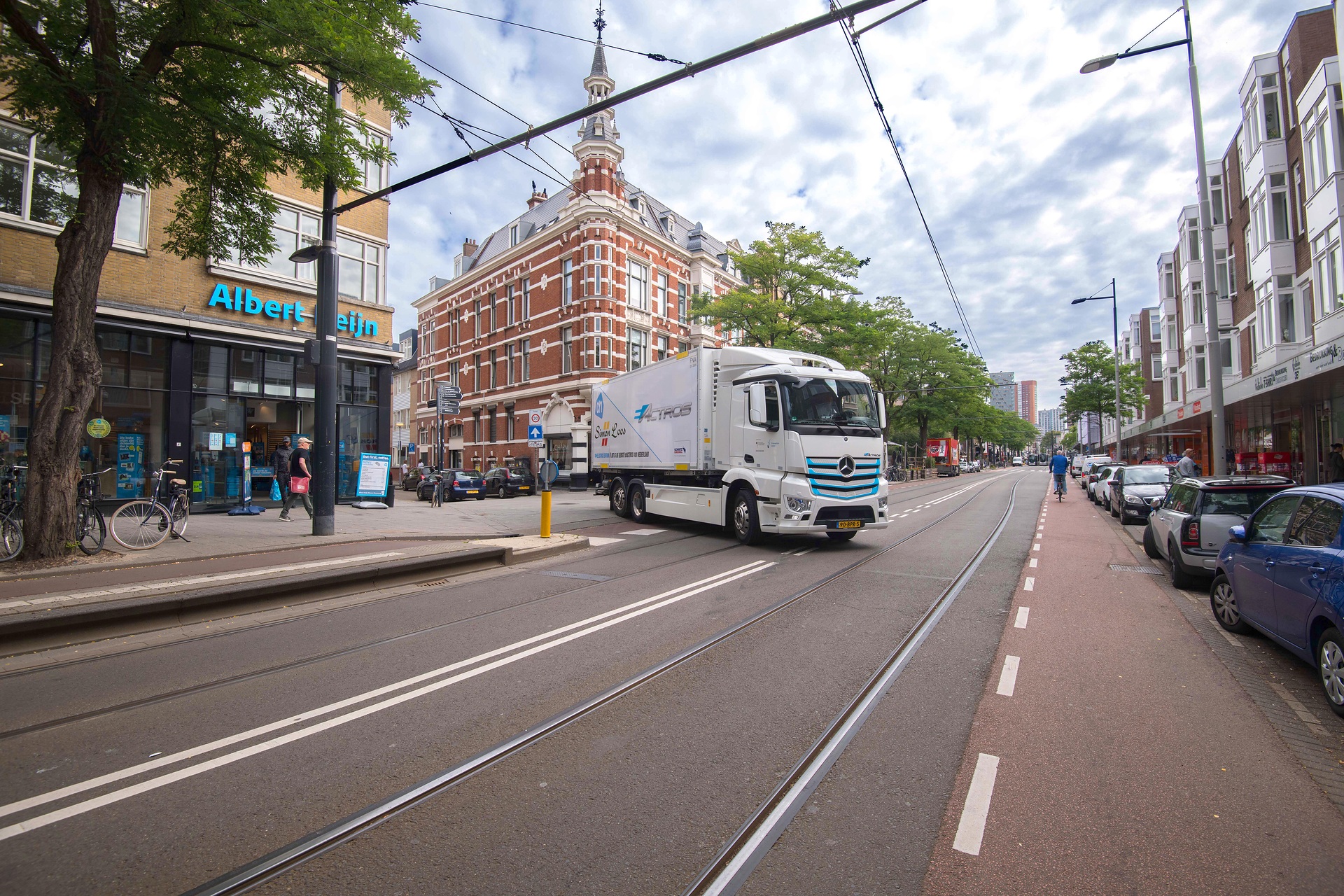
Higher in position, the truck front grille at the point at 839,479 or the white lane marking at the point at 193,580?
the truck front grille at the point at 839,479

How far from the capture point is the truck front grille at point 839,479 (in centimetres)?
1060

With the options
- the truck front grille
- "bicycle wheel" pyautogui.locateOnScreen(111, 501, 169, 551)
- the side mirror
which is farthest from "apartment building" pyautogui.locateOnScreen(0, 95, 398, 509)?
the truck front grille

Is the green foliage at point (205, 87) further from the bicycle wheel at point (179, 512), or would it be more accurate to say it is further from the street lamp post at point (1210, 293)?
the street lamp post at point (1210, 293)

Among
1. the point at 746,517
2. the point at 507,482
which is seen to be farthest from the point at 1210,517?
the point at 507,482

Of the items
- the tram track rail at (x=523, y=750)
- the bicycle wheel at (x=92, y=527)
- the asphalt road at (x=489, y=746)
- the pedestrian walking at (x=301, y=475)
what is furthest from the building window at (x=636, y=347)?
the tram track rail at (x=523, y=750)

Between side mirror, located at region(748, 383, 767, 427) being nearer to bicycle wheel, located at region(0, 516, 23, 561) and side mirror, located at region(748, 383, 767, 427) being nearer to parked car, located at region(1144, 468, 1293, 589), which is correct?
parked car, located at region(1144, 468, 1293, 589)

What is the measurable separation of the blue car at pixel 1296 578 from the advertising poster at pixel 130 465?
1934 centimetres

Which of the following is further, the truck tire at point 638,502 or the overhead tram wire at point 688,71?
the truck tire at point 638,502

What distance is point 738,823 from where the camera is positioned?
2.79 m

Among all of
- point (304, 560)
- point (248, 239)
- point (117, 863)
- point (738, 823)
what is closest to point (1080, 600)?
point (738, 823)

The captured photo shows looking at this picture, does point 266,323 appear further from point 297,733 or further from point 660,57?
point 297,733

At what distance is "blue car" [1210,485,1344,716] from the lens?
411 centimetres

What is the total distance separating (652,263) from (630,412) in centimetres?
2324

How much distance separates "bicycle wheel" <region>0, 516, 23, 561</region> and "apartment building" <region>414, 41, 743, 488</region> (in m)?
23.3
